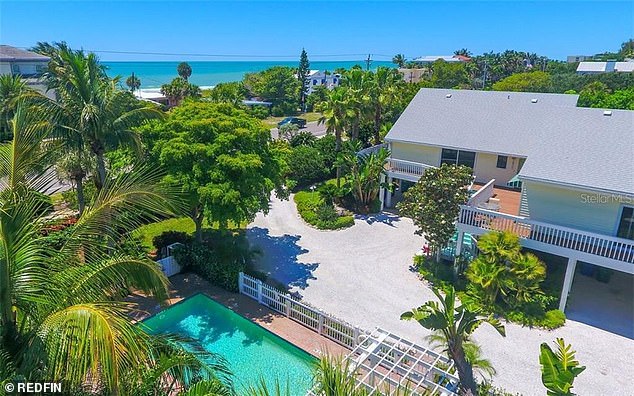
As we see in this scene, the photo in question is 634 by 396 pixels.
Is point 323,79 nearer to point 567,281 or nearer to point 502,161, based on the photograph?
point 502,161

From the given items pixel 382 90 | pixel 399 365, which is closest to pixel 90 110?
pixel 399 365

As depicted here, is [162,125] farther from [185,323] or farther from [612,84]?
[612,84]

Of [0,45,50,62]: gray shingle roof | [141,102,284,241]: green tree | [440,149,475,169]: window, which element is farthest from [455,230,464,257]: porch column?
[0,45,50,62]: gray shingle roof

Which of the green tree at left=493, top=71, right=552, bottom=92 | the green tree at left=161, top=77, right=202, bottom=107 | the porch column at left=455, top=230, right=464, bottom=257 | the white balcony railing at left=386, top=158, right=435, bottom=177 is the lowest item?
the porch column at left=455, top=230, right=464, bottom=257

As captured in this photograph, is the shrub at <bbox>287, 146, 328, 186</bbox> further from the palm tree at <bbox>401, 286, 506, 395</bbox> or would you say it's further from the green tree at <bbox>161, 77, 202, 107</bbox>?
the green tree at <bbox>161, 77, 202, 107</bbox>

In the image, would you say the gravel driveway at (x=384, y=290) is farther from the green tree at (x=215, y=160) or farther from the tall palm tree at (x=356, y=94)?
the tall palm tree at (x=356, y=94)
